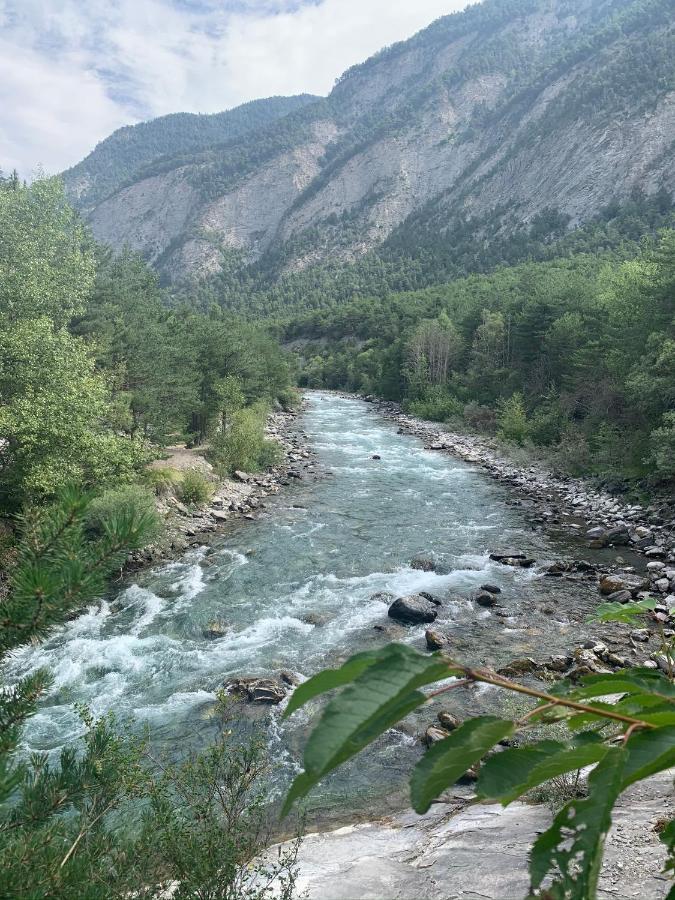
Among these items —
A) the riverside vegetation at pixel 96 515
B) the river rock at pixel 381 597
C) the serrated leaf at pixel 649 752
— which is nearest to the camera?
the serrated leaf at pixel 649 752

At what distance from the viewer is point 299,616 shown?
1341 centimetres

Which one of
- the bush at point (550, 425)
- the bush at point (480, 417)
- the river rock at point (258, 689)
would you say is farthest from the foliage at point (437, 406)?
the river rock at point (258, 689)

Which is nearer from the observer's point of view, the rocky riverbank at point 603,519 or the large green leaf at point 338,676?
the large green leaf at point 338,676

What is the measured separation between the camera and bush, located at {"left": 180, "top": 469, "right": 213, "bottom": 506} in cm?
2228

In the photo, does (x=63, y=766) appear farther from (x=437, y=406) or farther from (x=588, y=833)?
(x=437, y=406)

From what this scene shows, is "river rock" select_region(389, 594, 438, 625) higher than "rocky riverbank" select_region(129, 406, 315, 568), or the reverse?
"rocky riverbank" select_region(129, 406, 315, 568)

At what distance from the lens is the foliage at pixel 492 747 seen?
93 centimetres

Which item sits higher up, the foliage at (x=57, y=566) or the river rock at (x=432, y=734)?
the foliage at (x=57, y=566)

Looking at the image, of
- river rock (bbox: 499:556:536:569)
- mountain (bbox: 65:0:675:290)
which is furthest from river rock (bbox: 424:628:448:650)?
mountain (bbox: 65:0:675:290)

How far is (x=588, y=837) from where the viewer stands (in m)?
0.93

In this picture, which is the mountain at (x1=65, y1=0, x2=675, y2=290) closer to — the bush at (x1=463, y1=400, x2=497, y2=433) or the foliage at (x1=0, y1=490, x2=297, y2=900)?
the bush at (x1=463, y1=400, x2=497, y2=433)

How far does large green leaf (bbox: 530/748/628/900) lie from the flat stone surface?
3379mm

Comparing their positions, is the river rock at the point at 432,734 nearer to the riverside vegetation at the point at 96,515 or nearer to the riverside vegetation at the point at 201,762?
the riverside vegetation at the point at 201,762

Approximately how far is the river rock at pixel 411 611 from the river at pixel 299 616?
25 cm
